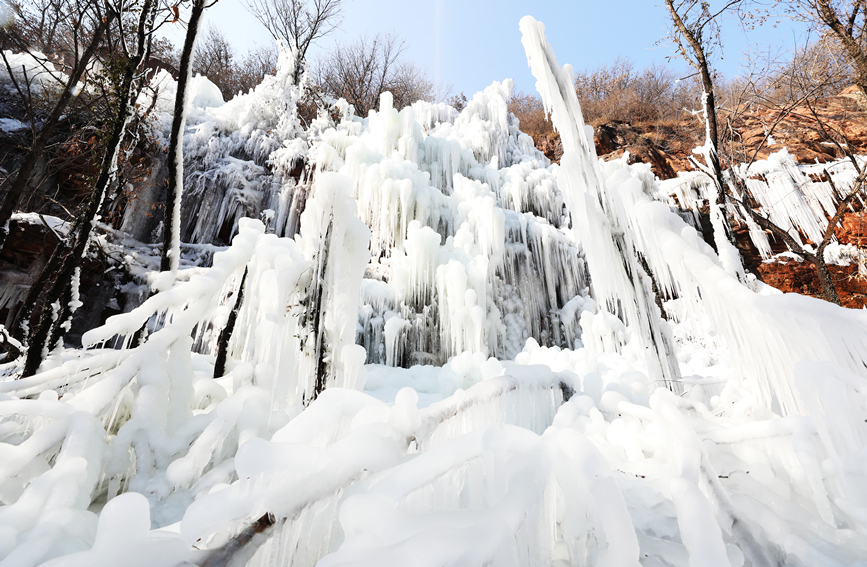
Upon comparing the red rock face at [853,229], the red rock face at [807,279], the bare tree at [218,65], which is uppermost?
the bare tree at [218,65]

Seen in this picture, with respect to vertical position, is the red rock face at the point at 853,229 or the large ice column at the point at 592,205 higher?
the red rock face at the point at 853,229

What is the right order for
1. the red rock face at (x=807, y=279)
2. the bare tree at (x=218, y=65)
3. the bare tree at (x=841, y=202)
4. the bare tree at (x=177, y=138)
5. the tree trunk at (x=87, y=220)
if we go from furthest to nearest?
the bare tree at (x=218, y=65)
the red rock face at (x=807, y=279)
the bare tree at (x=841, y=202)
the bare tree at (x=177, y=138)
the tree trunk at (x=87, y=220)

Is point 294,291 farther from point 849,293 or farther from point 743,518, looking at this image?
point 849,293

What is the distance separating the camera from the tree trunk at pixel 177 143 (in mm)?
3160

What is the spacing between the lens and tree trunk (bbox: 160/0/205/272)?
3.16 meters

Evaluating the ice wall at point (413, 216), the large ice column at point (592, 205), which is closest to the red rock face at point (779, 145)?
the large ice column at point (592, 205)

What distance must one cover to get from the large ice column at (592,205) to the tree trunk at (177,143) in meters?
2.95

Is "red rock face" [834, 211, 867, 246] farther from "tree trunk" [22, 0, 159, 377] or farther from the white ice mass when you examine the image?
"tree trunk" [22, 0, 159, 377]

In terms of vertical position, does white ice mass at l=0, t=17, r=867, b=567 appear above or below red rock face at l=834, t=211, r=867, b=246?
below

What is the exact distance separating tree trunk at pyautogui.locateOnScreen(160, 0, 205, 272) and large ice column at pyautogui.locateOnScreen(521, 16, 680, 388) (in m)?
2.95

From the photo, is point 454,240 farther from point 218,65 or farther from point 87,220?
point 218,65

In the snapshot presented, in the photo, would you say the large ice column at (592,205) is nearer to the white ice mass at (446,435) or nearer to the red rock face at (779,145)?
the white ice mass at (446,435)

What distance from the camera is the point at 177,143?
10.6 feet

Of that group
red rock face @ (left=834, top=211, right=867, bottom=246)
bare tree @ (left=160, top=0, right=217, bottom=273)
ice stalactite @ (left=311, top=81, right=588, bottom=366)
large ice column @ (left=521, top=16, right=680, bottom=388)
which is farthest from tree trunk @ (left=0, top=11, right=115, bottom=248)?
red rock face @ (left=834, top=211, right=867, bottom=246)
